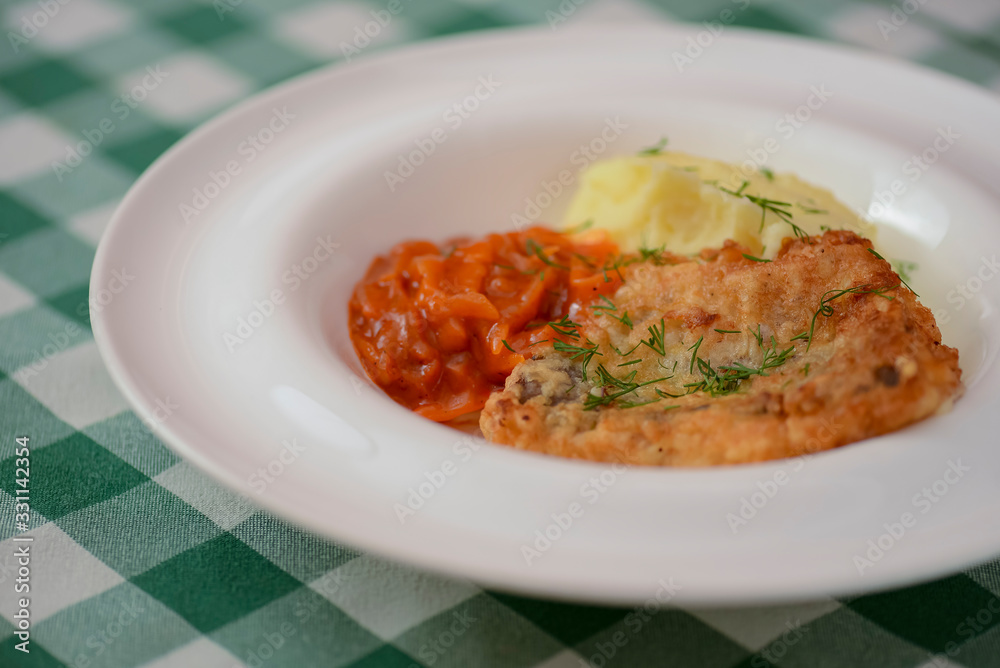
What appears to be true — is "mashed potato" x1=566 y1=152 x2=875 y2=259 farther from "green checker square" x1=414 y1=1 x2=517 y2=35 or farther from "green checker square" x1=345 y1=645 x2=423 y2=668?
"green checker square" x1=414 y1=1 x2=517 y2=35

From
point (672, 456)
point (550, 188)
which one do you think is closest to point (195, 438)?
point (672, 456)

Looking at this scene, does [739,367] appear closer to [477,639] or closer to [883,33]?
[477,639]

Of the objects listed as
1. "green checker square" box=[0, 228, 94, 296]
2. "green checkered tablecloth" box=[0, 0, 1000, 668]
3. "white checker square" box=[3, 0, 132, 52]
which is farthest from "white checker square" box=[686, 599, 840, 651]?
"white checker square" box=[3, 0, 132, 52]

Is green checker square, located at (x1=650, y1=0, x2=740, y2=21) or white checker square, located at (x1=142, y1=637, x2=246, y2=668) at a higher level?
green checker square, located at (x1=650, y1=0, x2=740, y2=21)

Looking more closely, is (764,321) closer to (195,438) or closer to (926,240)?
(926,240)

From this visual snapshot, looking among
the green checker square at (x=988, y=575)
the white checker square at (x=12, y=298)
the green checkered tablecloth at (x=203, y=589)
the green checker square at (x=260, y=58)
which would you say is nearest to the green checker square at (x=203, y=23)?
the green checker square at (x=260, y=58)
